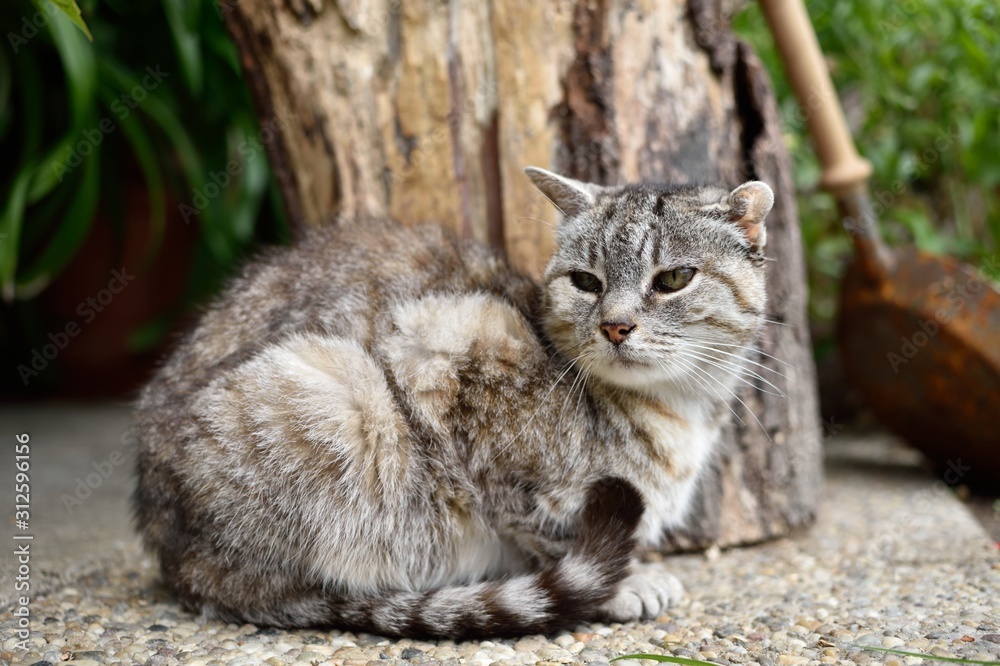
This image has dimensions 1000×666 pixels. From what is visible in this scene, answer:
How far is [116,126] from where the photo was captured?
493cm

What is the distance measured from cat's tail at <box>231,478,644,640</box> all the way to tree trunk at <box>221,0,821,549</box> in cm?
90

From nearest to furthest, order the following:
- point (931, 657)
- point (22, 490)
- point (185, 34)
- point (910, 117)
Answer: point (931, 657), point (22, 490), point (185, 34), point (910, 117)

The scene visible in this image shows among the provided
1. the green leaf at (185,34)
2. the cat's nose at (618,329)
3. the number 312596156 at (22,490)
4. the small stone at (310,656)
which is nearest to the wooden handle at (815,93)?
the cat's nose at (618,329)

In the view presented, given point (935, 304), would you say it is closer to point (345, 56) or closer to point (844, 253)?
point (844, 253)

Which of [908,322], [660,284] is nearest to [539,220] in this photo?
[660,284]

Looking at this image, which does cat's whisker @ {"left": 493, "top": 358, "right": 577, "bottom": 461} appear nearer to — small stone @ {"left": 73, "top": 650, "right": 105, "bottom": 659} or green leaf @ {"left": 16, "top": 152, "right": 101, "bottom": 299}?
small stone @ {"left": 73, "top": 650, "right": 105, "bottom": 659}

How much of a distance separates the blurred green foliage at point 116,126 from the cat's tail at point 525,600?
2571 mm

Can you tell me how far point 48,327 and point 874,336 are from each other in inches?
204

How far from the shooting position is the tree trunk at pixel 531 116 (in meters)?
2.92

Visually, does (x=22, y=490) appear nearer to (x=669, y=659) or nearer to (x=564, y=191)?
(x=564, y=191)

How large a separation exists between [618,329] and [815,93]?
1.83 metres

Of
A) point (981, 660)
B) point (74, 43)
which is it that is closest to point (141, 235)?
point (74, 43)

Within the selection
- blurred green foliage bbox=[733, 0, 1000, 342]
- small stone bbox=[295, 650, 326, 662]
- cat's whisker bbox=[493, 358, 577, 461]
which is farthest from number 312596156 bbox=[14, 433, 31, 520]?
blurred green foliage bbox=[733, 0, 1000, 342]

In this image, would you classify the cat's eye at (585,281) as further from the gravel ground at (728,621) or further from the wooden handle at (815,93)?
the wooden handle at (815,93)
